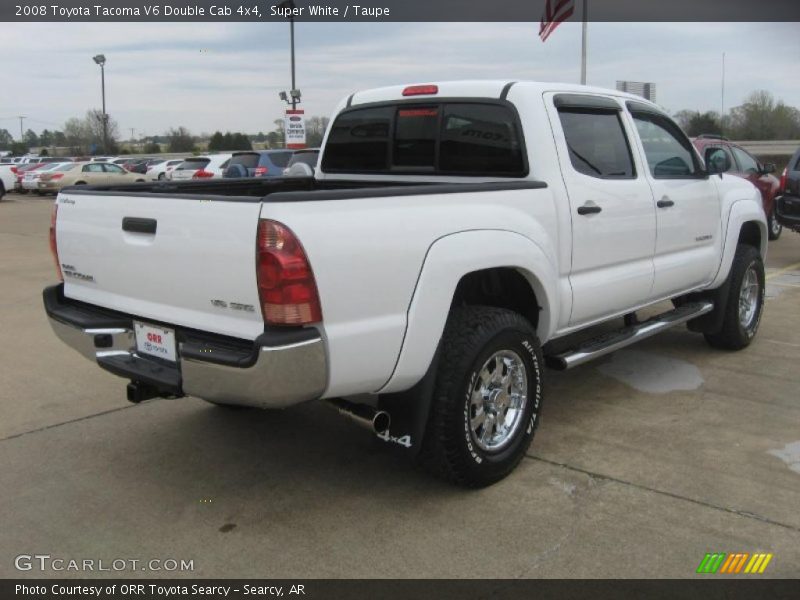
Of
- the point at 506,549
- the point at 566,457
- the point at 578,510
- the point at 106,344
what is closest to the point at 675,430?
the point at 566,457

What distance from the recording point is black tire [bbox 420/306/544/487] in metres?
3.61

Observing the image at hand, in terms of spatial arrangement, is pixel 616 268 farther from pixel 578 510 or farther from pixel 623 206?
pixel 578 510

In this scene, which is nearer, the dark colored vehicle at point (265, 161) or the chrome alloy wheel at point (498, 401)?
the chrome alloy wheel at point (498, 401)

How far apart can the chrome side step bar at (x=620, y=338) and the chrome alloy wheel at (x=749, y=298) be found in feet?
1.79

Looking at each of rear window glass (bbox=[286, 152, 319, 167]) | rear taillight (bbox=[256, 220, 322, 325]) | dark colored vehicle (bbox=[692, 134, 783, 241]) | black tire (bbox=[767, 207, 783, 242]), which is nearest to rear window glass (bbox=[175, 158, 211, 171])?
rear window glass (bbox=[286, 152, 319, 167])

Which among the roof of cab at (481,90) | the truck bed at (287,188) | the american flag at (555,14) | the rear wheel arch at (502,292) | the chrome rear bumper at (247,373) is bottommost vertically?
the chrome rear bumper at (247,373)

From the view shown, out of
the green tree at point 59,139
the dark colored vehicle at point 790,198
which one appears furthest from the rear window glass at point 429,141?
the green tree at point 59,139

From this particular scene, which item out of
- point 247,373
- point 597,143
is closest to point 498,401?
point 247,373

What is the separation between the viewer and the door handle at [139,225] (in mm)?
3461

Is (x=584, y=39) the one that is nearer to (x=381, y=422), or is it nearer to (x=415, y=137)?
(x=415, y=137)

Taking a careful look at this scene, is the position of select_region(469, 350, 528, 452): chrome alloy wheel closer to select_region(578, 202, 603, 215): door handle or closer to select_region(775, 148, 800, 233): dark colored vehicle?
select_region(578, 202, 603, 215): door handle

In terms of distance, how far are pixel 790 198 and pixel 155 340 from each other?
10.4 metres

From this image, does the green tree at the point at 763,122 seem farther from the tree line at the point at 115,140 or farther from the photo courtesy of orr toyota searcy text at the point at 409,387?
the photo courtesy of orr toyota searcy text at the point at 409,387

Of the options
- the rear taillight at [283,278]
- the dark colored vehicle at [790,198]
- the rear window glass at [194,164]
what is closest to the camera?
the rear taillight at [283,278]
